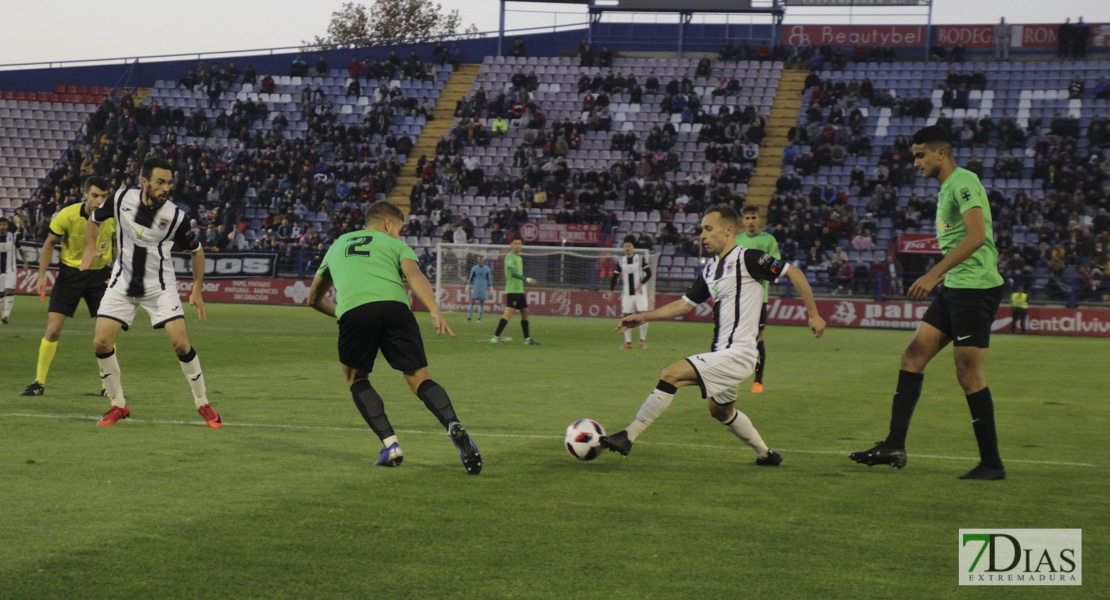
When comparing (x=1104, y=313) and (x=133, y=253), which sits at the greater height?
(x=133, y=253)

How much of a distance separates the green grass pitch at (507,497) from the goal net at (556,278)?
67.5 feet

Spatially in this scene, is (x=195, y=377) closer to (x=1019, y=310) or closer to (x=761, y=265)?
(x=761, y=265)

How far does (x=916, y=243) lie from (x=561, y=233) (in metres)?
10.8

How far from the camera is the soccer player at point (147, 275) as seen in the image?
9148 millimetres

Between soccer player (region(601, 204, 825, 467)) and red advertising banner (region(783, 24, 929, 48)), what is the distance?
1629 inches

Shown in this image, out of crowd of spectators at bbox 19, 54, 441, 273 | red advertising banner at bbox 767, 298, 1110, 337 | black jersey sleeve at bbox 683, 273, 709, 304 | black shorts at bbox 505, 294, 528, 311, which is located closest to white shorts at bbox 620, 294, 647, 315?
black shorts at bbox 505, 294, 528, 311

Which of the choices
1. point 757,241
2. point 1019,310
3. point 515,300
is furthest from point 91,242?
point 1019,310

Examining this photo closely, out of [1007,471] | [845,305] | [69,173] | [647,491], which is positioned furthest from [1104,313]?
[69,173]

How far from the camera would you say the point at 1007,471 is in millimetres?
7984

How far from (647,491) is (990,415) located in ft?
8.06

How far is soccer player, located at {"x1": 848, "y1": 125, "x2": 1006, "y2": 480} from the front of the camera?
7551mm

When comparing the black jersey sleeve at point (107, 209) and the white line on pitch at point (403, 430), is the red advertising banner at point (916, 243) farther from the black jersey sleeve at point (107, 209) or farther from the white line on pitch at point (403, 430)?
the black jersey sleeve at point (107, 209)

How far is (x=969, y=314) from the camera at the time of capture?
7.57 m

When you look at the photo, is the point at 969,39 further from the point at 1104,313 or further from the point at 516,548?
the point at 516,548
